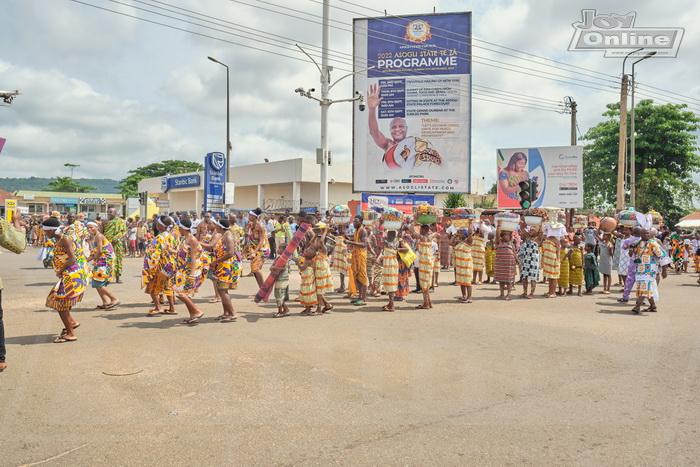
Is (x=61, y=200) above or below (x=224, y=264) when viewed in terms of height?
above

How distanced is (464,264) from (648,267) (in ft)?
11.1

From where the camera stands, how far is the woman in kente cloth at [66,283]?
261 inches

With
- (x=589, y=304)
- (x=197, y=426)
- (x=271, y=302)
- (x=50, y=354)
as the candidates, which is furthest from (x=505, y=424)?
(x=589, y=304)

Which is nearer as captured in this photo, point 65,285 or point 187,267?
point 65,285

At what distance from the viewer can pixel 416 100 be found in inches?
944

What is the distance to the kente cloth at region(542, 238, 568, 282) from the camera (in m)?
12.0

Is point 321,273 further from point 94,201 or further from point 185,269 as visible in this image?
point 94,201

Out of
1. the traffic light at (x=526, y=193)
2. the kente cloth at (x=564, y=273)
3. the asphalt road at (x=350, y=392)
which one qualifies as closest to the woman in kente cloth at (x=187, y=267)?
the asphalt road at (x=350, y=392)

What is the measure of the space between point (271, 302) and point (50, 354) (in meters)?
4.72

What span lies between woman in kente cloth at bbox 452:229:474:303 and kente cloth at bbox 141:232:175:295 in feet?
19.0

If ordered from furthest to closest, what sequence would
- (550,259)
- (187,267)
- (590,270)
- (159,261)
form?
(590,270), (550,259), (159,261), (187,267)

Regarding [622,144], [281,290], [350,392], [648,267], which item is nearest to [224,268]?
[281,290]

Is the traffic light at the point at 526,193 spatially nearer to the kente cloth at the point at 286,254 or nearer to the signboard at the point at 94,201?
the kente cloth at the point at 286,254

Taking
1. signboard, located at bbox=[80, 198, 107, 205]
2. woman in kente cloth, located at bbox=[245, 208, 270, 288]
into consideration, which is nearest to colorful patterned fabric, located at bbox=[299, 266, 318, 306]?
woman in kente cloth, located at bbox=[245, 208, 270, 288]
